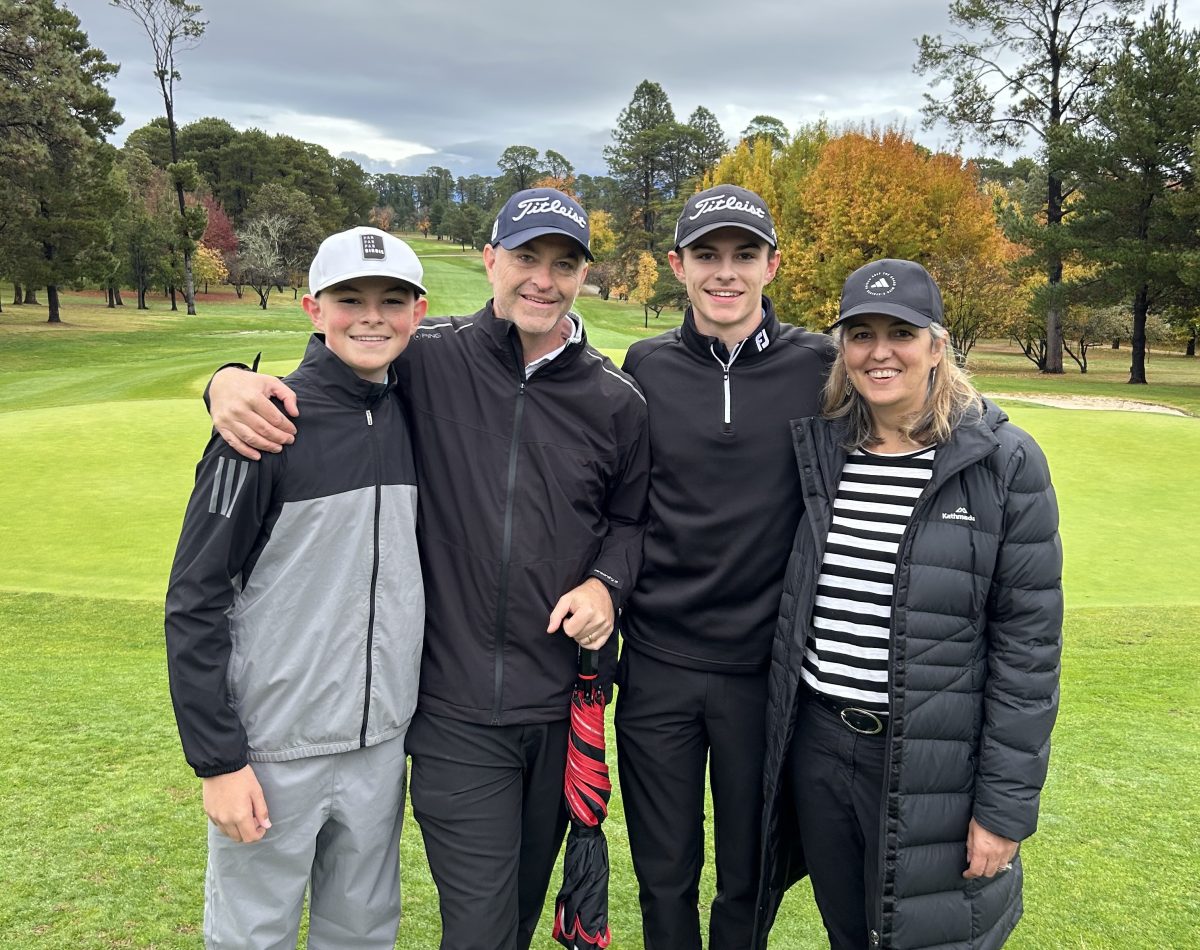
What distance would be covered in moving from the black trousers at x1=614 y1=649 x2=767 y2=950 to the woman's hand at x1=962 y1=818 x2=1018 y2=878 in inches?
30.2

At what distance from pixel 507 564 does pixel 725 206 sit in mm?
1605

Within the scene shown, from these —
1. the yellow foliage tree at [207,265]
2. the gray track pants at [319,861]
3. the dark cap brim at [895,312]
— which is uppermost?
the yellow foliage tree at [207,265]

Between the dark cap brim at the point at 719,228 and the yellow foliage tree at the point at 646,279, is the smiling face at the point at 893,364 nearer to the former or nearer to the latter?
the dark cap brim at the point at 719,228

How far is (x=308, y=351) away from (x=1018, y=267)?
34.2m

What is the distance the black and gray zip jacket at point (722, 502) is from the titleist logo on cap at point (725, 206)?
1.41 feet

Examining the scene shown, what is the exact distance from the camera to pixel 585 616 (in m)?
2.74

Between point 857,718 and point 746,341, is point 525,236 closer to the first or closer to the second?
point 746,341

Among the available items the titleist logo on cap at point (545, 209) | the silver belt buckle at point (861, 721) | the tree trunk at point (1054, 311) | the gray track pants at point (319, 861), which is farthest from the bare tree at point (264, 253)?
the silver belt buckle at point (861, 721)

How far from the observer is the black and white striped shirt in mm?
2639

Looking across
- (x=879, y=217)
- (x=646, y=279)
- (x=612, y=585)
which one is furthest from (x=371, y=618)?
(x=646, y=279)

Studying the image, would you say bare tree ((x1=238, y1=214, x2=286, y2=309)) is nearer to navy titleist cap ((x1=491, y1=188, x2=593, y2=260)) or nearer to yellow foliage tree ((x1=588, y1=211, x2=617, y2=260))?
yellow foliage tree ((x1=588, y1=211, x2=617, y2=260))

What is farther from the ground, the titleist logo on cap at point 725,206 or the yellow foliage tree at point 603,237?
the yellow foliage tree at point 603,237

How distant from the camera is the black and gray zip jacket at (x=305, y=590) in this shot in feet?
7.54

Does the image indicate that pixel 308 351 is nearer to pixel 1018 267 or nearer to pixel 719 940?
pixel 719 940
